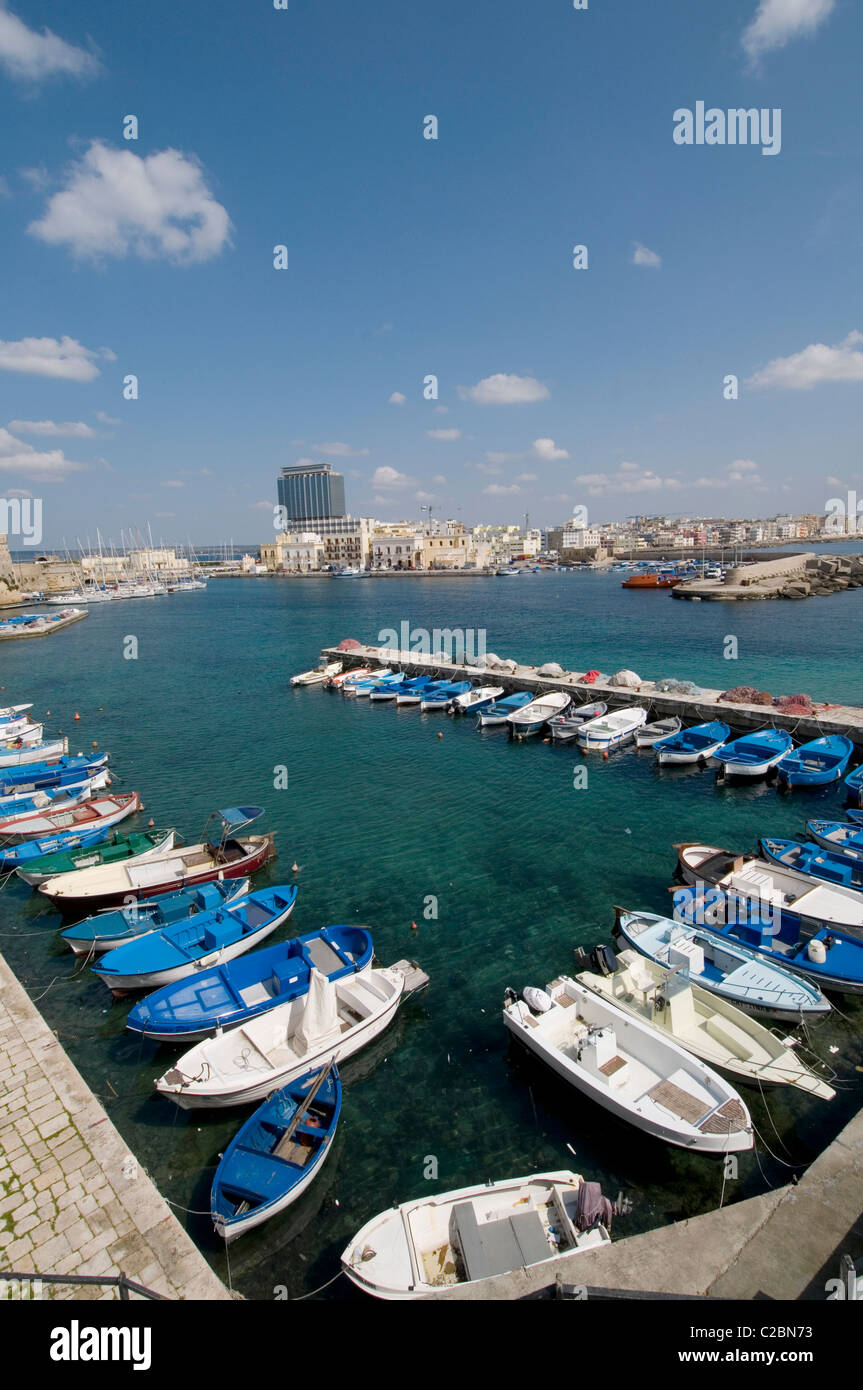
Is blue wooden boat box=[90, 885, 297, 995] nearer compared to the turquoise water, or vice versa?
the turquoise water

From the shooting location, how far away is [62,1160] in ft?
32.7

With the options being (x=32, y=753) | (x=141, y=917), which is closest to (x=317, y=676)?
(x=32, y=753)

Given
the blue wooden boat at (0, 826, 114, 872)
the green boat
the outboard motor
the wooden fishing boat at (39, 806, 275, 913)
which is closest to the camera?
the outboard motor

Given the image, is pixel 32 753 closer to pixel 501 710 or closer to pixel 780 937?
pixel 501 710

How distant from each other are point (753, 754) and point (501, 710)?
1379 cm

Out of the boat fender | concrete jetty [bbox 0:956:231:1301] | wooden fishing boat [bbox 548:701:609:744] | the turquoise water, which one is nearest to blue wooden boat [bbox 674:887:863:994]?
the turquoise water

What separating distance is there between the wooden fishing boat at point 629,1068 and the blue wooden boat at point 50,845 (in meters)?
16.2

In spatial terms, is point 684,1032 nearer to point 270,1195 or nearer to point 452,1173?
point 452,1173

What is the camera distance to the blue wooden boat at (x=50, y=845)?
21250mm

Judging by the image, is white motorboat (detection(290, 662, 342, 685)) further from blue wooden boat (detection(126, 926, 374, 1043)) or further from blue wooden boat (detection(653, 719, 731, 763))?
blue wooden boat (detection(126, 926, 374, 1043))

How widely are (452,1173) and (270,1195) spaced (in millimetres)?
2895

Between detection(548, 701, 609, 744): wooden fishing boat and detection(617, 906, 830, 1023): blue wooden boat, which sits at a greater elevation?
detection(548, 701, 609, 744): wooden fishing boat

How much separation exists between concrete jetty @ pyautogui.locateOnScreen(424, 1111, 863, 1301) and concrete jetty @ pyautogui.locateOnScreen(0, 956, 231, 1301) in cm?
358

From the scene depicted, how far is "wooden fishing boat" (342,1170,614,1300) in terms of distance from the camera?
8336 millimetres
